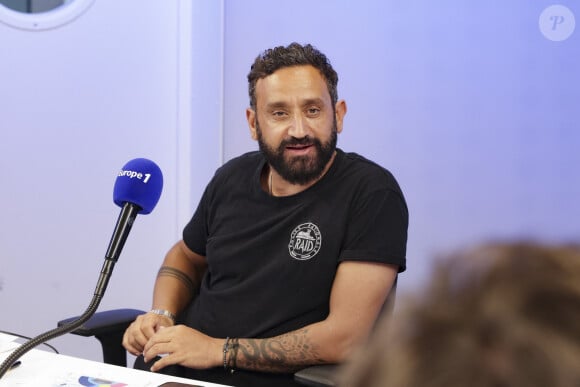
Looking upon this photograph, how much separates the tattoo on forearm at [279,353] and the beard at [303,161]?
43 cm

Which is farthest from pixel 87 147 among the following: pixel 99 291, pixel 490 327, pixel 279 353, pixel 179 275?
pixel 490 327

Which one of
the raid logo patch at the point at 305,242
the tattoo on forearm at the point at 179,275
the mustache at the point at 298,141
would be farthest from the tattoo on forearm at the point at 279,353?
the mustache at the point at 298,141

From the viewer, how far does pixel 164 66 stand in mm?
3070

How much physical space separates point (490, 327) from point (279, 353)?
1.43 m

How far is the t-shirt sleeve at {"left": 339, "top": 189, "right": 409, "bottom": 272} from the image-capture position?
1.74m

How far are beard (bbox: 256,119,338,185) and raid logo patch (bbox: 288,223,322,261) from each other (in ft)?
0.50

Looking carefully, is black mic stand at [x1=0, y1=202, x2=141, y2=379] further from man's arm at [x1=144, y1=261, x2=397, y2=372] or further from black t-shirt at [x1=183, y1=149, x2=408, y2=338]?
black t-shirt at [x1=183, y1=149, x2=408, y2=338]

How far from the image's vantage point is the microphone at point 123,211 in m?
1.27

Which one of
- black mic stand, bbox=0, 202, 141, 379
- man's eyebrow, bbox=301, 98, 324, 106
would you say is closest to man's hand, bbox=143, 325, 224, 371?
black mic stand, bbox=0, 202, 141, 379

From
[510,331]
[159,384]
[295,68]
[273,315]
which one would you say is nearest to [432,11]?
[295,68]

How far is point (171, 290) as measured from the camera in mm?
2051

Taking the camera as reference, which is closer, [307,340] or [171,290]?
[307,340]

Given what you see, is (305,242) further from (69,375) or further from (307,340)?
(69,375)

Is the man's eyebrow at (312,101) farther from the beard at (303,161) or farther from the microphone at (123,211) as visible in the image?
the microphone at (123,211)
